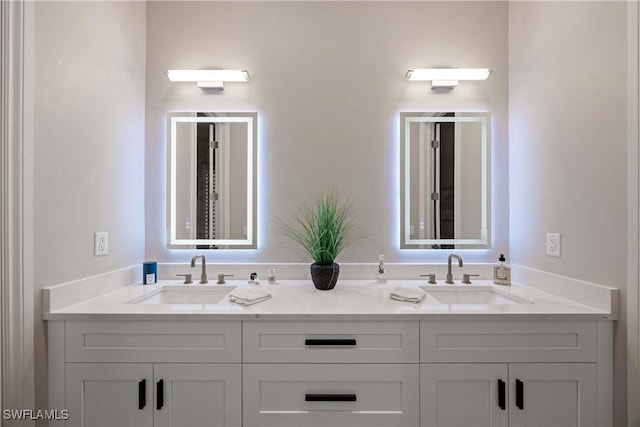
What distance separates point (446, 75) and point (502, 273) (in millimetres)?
1196

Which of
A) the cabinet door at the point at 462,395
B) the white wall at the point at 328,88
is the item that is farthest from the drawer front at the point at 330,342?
the white wall at the point at 328,88

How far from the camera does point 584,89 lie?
1.38 metres

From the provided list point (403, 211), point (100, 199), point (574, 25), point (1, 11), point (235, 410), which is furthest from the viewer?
point (403, 211)

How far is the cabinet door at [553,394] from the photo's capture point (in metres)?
1.29

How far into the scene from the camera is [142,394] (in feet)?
4.22

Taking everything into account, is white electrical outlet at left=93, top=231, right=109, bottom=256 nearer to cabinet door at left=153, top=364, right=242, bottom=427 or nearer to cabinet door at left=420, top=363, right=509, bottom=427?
cabinet door at left=153, top=364, right=242, bottom=427

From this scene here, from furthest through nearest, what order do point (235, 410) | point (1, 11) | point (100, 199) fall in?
1. point (100, 199)
2. point (235, 410)
3. point (1, 11)

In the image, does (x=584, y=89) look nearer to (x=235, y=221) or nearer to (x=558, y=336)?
(x=558, y=336)

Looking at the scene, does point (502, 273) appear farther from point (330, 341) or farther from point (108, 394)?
point (108, 394)

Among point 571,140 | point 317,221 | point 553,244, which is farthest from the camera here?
point 317,221

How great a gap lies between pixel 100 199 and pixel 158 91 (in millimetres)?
785

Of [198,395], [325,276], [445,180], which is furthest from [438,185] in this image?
[198,395]

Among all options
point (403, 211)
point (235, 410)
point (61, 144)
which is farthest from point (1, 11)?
point (403, 211)

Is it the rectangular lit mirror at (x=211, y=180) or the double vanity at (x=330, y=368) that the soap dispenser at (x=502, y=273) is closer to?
the double vanity at (x=330, y=368)
